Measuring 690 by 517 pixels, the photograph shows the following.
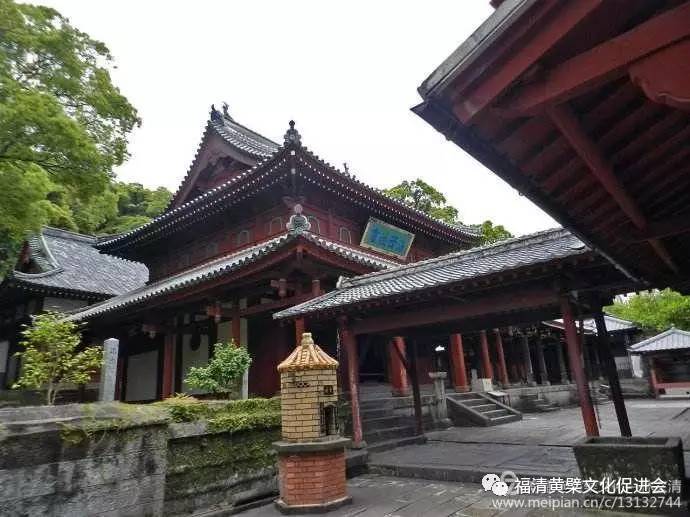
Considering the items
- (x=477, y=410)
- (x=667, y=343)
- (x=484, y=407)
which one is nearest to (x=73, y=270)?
(x=477, y=410)

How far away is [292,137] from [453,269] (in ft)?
18.0

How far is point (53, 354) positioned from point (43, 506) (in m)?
2.88

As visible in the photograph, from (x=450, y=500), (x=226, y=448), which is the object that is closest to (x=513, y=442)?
(x=450, y=500)

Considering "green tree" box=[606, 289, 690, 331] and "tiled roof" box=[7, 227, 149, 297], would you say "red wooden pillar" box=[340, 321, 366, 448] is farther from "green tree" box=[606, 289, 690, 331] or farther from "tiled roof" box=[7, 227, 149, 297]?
"green tree" box=[606, 289, 690, 331]

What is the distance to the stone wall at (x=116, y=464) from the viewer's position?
5166mm

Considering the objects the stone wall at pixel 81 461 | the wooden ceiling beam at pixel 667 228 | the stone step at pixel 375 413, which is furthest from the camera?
the stone step at pixel 375 413

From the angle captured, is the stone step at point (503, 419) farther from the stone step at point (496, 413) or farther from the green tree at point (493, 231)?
the green tree at point (493, 231)

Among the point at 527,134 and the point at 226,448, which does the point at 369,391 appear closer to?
the point at 226,448

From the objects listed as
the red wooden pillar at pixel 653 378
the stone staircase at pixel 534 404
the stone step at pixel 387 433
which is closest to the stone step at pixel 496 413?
the stone staircase at pixel 534 404

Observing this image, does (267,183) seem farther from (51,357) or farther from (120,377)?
(120,377)

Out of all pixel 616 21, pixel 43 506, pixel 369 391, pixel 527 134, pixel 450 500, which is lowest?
pixel 450 500

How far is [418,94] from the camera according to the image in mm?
2537

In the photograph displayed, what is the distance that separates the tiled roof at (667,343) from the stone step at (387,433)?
17.7 metres

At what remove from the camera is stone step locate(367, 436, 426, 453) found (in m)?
9.77
